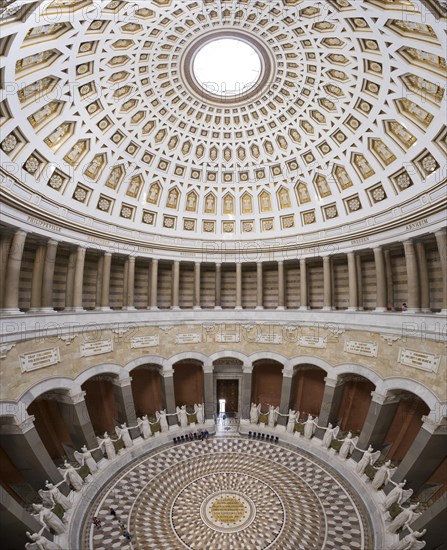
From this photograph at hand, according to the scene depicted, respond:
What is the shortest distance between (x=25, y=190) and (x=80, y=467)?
490 inches

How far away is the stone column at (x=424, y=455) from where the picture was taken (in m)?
12.3

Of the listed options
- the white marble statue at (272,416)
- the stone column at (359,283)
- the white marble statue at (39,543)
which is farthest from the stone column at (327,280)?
the white marble statue at (39,543)

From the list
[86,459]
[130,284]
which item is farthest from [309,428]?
[130,284]

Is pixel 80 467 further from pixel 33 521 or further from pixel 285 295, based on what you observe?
pixel 285 295

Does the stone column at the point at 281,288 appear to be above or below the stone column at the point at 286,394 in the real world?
above

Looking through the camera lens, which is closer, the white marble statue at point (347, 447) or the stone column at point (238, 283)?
the white marble statue at point (347, 447)

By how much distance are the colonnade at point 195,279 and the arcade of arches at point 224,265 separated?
0.11 meters

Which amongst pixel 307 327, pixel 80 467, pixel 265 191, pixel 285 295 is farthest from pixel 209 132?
pixel 80 467

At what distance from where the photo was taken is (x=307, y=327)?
1903 cm

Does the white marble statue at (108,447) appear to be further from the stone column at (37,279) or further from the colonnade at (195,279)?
the stone column at (37,279)

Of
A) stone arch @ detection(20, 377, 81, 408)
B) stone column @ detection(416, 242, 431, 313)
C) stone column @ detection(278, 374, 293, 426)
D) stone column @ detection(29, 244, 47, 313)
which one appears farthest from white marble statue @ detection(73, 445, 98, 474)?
stone column @ detection(416, 242, 431, 313)

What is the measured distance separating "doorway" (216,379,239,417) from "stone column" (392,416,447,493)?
1058 cm

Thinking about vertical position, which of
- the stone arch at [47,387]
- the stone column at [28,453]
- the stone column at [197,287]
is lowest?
the stone column at [28,453]

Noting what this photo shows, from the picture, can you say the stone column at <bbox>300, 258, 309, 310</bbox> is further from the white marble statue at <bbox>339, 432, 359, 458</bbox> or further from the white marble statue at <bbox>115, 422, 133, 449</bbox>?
the white marble statue at <bbox>115, 422, 133, 449</bbox>
